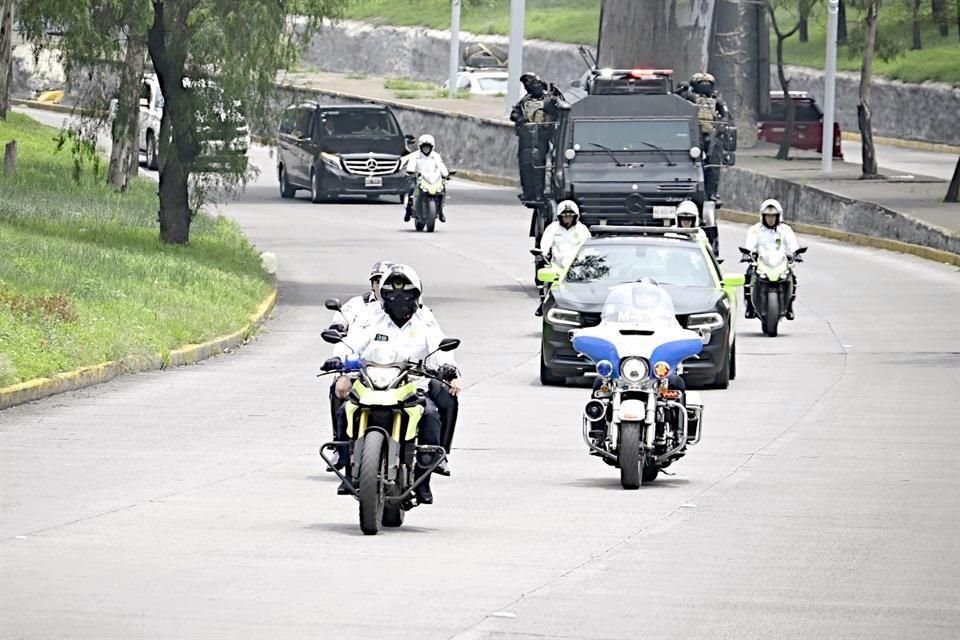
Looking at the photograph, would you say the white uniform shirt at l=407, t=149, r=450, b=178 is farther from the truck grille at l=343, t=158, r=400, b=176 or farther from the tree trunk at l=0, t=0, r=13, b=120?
the tree trunk at l=0, t=0, r=13, b=120

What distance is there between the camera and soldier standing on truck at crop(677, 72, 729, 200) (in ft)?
114

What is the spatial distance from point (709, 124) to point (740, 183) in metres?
16.7

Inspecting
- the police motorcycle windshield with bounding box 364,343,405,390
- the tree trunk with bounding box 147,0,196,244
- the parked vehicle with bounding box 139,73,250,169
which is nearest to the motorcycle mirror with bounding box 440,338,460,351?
the police motorcycle windshield with bounding box 364,343,405,390

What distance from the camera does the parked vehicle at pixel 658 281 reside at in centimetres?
2294

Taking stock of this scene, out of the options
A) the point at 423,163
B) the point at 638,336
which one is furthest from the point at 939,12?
the point at 638,336

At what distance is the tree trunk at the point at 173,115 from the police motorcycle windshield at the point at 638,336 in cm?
1743

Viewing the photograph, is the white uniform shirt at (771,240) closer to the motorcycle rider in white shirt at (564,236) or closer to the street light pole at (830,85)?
the motorcycle rider in white shirt at (564,236)

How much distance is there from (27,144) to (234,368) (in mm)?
27489

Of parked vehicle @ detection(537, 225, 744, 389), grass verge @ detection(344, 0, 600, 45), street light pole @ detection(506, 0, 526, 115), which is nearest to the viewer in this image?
parked vehicle @ detection(537, 225, 744, 389)

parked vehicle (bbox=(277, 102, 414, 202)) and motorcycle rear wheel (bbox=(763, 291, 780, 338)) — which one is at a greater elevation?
parked vehicle (bbox=(277, 102, 414, 202))

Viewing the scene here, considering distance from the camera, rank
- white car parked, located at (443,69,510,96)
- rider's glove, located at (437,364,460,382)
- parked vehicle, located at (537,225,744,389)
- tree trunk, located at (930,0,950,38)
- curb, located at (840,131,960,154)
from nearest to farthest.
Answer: rider's glove, located at (437,364,460,382)
parked vehicle, located at (537,225,744,389)
tree trunk, located at (930,0,950,38)
curb, located at (840,131,960,154)
white car parked, located at (443,69,510,96)

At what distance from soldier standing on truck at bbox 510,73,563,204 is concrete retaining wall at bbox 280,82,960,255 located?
132 inches

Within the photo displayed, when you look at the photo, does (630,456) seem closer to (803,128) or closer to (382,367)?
(382,367)

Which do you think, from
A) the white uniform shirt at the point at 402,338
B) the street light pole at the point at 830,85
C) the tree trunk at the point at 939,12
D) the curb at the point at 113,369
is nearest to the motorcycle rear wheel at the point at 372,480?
the white uniform shirt at the point at 402,338
